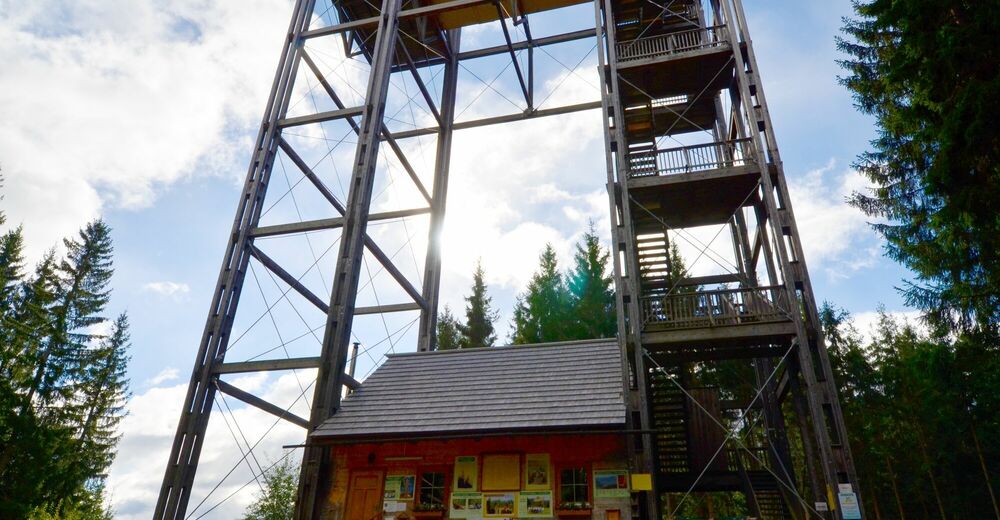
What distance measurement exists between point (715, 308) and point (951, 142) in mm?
4859

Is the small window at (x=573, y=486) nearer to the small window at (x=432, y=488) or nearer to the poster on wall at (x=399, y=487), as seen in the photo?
the small window at (x=432, y=488)

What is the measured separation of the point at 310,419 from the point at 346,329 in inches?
89.0

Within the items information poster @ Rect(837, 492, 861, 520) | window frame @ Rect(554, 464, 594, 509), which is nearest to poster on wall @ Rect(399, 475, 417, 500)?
window frame @ Rect(554, 464, 594, 509)

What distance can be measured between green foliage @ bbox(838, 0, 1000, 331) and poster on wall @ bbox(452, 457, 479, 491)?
1009cm

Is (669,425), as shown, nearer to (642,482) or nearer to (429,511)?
(642,482)

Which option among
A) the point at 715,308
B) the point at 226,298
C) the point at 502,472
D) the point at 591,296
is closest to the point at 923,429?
the point at 591,296

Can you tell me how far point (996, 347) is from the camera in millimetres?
14492

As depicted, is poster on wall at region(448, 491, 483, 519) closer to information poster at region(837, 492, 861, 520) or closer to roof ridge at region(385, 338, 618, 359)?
roof ridge at region(385, 338, 618, 359)

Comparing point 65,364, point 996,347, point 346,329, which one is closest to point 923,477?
point 996,347

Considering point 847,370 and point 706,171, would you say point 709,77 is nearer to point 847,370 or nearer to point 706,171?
point 706,171

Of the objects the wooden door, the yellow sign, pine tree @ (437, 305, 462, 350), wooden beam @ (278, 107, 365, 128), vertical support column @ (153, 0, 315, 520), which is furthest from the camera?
pine tree @ (437, 305, 462, 350)

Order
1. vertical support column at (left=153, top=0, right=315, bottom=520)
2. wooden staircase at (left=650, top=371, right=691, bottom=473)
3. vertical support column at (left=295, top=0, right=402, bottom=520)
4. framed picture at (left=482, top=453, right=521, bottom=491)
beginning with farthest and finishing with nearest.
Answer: wooden staircase at (left=650, top=371, right=691, bottom=473) < vertical support column at (left=153, top=0, right=315, bottom=520) < vertical support column at (left=295, top=0, right=402, bottom=520) < framed picture at (left=482, top=453, right=521, bottom=491)

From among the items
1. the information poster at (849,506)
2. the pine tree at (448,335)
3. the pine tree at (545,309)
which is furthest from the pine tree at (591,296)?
the information poster at (849,506)

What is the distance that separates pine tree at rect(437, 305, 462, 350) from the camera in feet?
124
